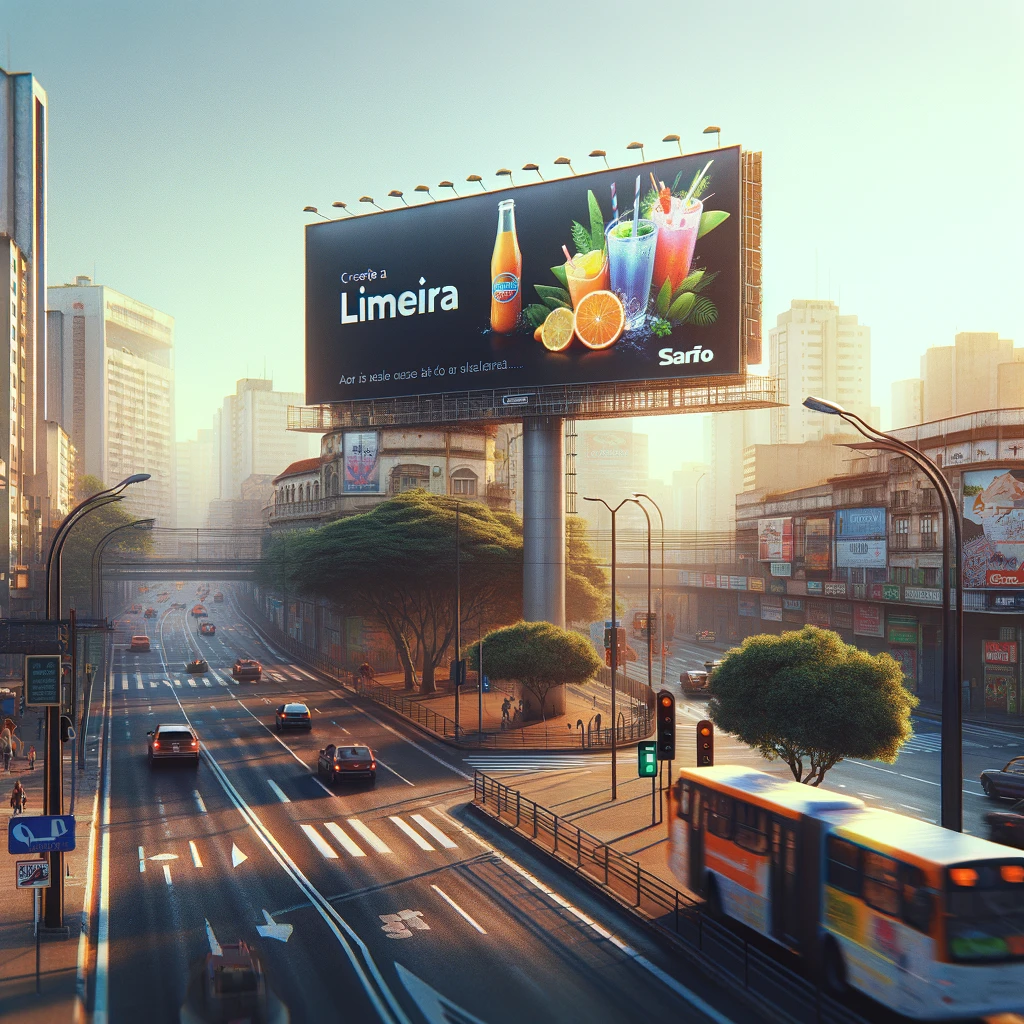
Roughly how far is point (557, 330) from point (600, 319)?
2788 mm

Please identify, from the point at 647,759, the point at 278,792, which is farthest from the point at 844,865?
the point at 278,792

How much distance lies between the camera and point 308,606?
115312 mm

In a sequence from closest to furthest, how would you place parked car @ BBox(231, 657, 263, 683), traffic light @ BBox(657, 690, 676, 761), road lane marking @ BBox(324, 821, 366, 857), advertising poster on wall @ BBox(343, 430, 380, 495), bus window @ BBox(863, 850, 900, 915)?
bus window @ BBox(863, 850, 900, 915), road lane marking @ BBox(324, 821, 366, 857), traffic light @ BBox(657, 690, 676, 761), parked car @ BBox(231, 657, 263, 683), advertising poster on wall @ BBox(343, 430, 380, 495)

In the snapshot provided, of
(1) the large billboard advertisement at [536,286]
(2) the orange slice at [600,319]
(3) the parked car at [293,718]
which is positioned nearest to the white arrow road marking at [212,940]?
(3) the parked car at [293,718]

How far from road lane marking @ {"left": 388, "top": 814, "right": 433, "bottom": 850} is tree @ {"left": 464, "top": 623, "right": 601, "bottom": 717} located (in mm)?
20315

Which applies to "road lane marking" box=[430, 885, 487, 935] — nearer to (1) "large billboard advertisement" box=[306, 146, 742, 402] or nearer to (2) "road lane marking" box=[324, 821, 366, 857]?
(2) "road lane marking" box=[324, 821, 366, 857]

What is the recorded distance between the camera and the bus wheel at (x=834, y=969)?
1845cm

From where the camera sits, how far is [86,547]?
116438mm

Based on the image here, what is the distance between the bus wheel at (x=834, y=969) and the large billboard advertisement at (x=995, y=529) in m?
51.2

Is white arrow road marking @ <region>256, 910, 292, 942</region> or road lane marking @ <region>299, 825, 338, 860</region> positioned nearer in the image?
white arrow road marking @ <region>256, 910, 292, 942</region>

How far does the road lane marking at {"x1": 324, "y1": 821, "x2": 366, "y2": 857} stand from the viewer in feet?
104

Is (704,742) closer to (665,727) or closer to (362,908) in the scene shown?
(665,727)

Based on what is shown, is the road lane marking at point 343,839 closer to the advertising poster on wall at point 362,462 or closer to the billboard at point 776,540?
the advertising poster on wall at point 362,462

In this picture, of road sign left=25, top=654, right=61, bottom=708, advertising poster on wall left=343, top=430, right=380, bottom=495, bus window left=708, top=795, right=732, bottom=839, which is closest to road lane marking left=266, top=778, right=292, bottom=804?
road sign left=25, top=654, right=61, bottom=708
